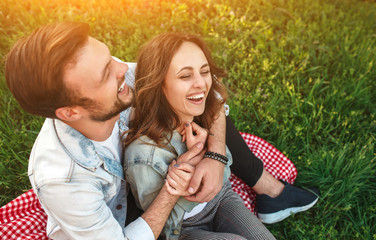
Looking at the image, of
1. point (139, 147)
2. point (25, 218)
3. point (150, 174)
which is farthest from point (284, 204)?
point (25, 218)

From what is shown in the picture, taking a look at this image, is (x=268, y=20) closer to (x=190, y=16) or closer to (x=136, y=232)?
(x=190, y=16)

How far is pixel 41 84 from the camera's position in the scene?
4.75 feet

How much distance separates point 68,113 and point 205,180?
939 millimetres

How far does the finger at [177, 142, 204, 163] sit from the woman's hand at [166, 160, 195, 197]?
0.08m

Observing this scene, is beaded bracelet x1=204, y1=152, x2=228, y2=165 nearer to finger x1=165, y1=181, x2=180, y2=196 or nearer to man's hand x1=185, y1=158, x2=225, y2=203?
man's hand x1=185, y1=158, x2=225, y2=203

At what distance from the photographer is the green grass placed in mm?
2686

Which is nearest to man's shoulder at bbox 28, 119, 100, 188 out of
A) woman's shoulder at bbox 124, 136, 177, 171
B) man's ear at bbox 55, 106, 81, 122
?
man's ear at bbox 55, 106, 81, 122

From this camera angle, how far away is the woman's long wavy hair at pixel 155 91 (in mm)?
1944

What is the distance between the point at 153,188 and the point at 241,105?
64.1 inches

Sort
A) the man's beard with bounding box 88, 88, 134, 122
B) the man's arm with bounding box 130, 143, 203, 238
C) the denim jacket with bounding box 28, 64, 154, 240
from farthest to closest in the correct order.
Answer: the man's arm with bounding box 130, 143, 203, 238
the man's beard with bounding box 88, 88, 134, 122
the denim jacket with bounding box 28, 64, 154, 240

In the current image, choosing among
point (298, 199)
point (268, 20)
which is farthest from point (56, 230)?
point (268, 20)

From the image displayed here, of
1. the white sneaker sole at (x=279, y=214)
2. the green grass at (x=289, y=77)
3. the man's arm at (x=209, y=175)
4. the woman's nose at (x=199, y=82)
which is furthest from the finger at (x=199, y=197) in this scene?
the green grass at (x=289, y=77)

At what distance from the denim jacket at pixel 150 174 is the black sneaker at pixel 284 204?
791mm

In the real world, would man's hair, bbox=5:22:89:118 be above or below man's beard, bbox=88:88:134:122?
above
